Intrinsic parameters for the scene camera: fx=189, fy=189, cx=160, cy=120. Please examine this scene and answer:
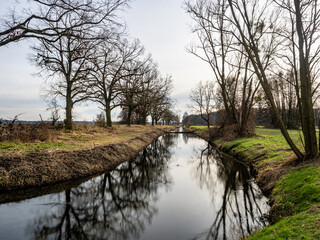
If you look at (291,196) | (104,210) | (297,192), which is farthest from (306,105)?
(104,210)

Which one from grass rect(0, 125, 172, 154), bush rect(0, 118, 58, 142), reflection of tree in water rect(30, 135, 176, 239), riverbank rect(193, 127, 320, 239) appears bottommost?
reflection of tree in water rect(30, 135, 176, 239)

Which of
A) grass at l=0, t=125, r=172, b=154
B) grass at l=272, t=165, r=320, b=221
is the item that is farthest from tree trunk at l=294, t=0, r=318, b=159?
grass at l=0, t=125, r=172, b=154

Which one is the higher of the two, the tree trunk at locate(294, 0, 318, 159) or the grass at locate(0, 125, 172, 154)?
the tree trunk at locate(294, 0, 318, 159)

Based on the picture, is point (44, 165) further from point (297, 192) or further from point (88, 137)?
point (297, 192)

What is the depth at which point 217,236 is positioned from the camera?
437 centimetres

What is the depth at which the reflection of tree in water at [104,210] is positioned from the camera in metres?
4.40

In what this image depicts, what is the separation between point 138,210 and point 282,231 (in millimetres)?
3663

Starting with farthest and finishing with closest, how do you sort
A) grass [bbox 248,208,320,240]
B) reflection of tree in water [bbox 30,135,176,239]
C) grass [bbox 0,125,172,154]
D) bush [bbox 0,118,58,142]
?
bush [bbox 0,118,58,142] → grass [bbox 0,125,172,154] → reflection of tree in water [bbox 30,135,176,239] → grass [bbox 248,208,320,240]

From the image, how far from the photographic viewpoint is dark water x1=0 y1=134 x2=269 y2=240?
442cm

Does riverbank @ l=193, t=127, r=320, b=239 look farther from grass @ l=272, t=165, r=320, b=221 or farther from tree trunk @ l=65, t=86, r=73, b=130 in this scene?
tree trunk @ l=65, t=86, r=73, b=130

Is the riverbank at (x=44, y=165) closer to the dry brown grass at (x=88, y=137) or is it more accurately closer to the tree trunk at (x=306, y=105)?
the dry brown grass at (x=88, y=137)

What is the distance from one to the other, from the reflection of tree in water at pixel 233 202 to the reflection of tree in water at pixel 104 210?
173cm

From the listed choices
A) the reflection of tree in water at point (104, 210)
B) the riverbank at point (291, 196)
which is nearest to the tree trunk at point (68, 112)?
the reflection of tree in water at point (104, 210)

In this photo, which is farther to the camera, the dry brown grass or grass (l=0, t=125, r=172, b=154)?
the dry brown grass
